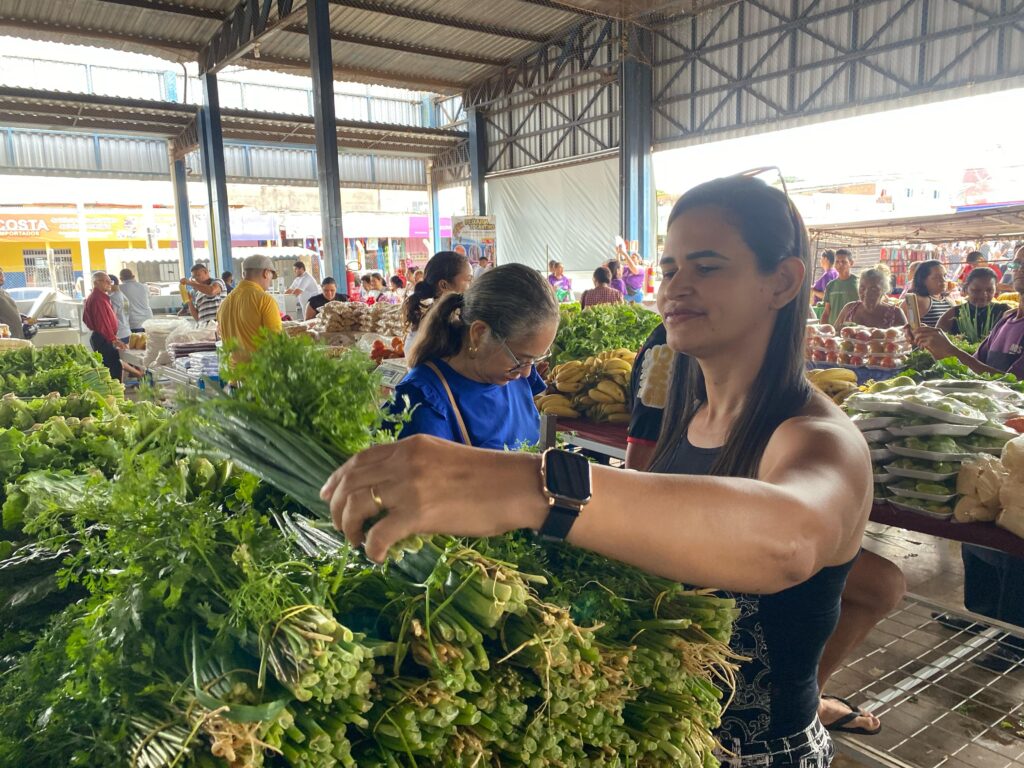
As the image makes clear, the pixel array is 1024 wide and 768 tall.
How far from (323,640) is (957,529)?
241cm

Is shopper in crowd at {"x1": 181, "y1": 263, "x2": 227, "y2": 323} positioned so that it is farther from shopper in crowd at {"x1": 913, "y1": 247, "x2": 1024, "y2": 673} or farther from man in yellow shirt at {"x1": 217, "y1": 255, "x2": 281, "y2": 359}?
shopper in crowd at {"x1": 913, "y1": 247, "x2": 1024, "y2": 673}

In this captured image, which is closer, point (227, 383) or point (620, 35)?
point (227, 383)

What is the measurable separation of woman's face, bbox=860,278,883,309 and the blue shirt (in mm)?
4891

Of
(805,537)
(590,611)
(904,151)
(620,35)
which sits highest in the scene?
(620,35)

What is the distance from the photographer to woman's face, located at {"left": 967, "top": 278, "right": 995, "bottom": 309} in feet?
17.5

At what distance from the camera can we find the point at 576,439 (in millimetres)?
3801

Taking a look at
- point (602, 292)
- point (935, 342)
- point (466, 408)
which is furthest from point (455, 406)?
point (602, 292)

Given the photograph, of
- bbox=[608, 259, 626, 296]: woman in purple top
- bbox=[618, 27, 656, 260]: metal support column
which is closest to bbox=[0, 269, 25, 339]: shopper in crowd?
bbox=[608, 259, 626, 296]: woman in purple top

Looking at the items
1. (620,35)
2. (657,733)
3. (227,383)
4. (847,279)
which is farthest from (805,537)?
(620,35)

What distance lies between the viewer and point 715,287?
1.23 metres

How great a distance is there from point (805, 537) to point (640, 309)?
494 centimetres

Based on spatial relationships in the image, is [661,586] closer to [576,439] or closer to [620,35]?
[576,439]

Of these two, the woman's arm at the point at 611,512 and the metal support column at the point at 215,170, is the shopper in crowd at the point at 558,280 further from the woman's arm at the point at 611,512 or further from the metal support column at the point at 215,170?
the woman's arm at the point at 611,512

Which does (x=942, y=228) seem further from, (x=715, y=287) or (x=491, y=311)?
(x=715, y=287)
